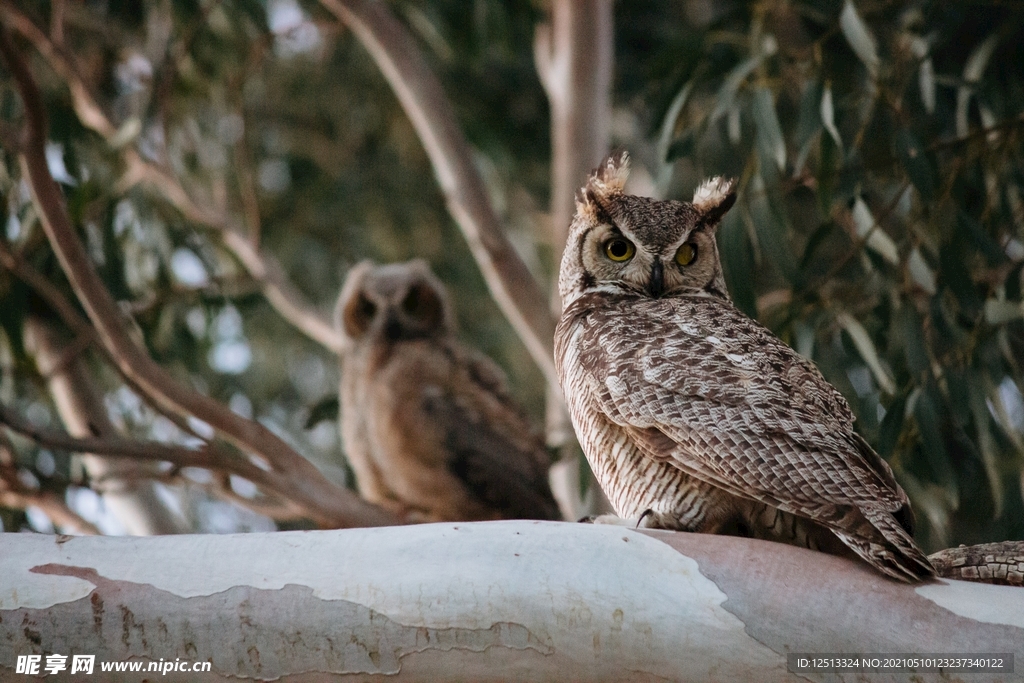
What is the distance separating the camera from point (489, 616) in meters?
1.41

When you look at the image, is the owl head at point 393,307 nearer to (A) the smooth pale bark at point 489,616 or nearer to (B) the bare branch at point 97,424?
(B) the bare branch at point 97,424

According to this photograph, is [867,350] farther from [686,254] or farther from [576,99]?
[576,99]

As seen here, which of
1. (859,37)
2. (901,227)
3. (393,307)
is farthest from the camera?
(393,307)

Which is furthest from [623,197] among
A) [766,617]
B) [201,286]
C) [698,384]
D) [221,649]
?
[201,286]

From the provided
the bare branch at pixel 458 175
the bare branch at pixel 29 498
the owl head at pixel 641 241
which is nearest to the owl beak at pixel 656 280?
the owl head at pixel 641 241

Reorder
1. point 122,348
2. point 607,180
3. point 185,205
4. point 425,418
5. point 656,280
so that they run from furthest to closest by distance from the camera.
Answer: point 425,418 < point 185,205 < point 122,348 < point 607,180 < point 656,280

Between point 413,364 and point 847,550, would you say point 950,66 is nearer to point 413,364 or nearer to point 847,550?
point 413,364

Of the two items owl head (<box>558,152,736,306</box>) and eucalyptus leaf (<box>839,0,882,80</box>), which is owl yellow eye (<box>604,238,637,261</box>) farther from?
eucalyptus leaf (<box>839,0,882,80</box>)

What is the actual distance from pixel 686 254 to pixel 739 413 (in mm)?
685

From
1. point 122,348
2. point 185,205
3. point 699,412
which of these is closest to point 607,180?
point 699,412

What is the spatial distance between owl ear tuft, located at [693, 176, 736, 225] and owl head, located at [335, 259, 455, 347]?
208 centimetres

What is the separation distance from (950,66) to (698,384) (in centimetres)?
263

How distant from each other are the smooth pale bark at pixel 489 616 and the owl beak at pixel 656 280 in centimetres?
88

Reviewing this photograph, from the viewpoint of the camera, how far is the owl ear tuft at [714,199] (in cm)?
236
